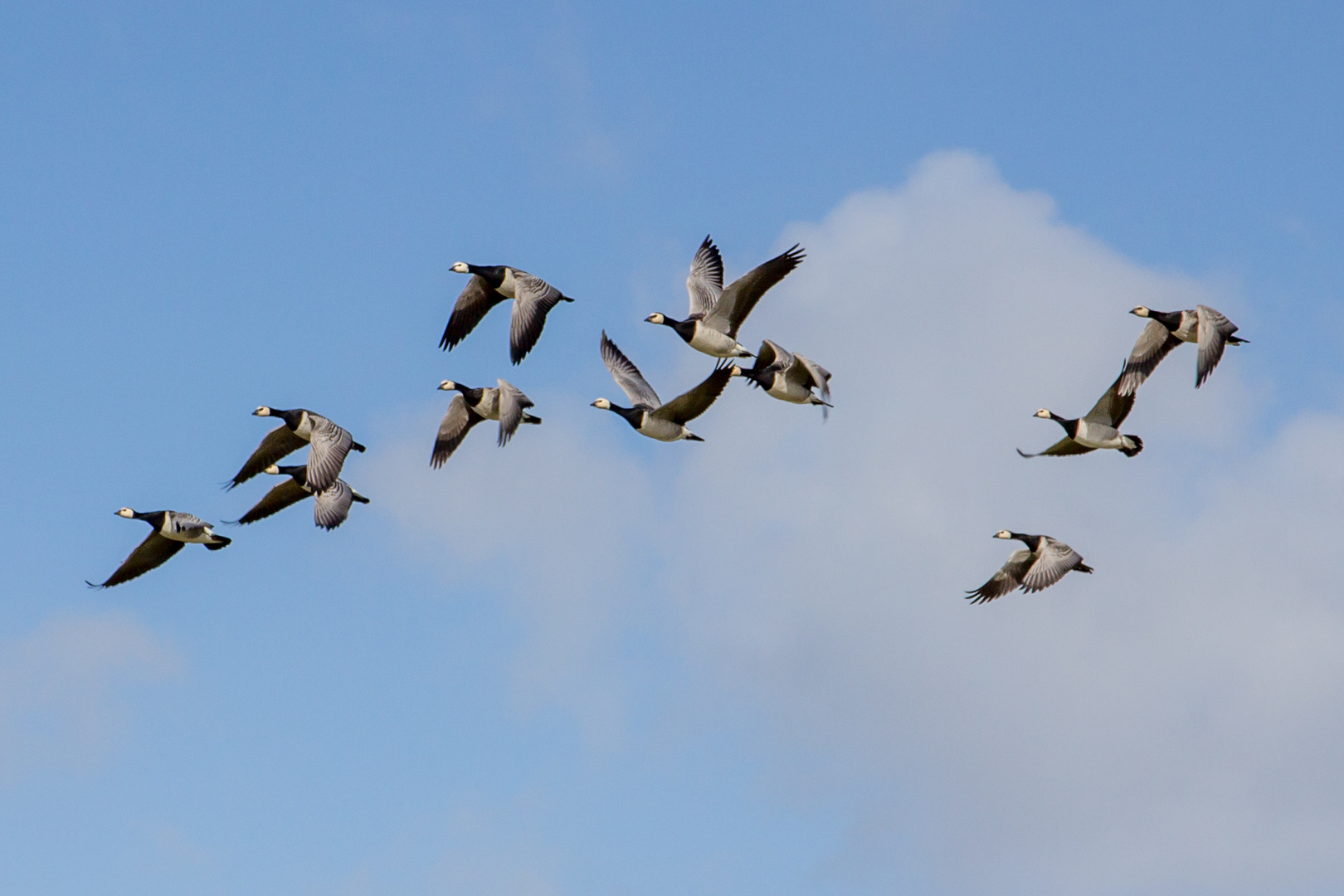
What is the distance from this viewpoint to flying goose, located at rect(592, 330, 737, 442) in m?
23.7

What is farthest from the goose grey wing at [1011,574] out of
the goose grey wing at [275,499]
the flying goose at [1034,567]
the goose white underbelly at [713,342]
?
the goose grey wing at [275,499]

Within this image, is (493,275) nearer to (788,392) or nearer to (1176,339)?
(788,392)

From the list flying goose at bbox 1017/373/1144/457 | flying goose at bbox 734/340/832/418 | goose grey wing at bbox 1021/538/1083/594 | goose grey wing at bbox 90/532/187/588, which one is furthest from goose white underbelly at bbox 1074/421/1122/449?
goose grey wing at bbox 90/532/187/588

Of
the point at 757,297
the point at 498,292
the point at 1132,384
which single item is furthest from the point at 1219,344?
the point at 498,292

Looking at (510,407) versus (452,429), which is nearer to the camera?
(510,407)

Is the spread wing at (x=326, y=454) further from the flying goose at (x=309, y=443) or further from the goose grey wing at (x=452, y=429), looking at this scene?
the goose grey wing at (x=452, y=429)

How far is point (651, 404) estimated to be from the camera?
24.8 meters

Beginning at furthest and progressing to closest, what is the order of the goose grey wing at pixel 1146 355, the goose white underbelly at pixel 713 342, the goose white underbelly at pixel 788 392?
the goose grey wing at pixel 1146 355 → the goose white underbelly at pixel 713 342 → the goose white underbelly at pixel 788 392

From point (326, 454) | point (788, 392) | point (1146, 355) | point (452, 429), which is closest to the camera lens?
point (326, 454)

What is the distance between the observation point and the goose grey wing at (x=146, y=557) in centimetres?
2603

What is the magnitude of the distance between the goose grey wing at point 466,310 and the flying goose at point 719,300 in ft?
8.70

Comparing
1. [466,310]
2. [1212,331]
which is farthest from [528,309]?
[1212,331]

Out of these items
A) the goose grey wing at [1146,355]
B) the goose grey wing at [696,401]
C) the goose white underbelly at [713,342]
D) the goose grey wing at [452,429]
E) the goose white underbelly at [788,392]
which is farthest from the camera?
the goose grey wing at [452,429]

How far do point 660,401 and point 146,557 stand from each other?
8.09 meters
